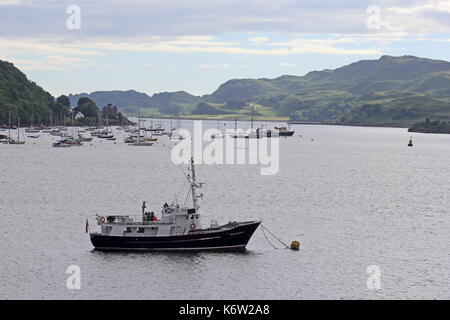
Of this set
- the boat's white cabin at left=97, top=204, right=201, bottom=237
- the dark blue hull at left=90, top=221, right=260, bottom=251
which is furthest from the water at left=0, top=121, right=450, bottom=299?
the boat's white cabin at left=97, top=204, right=201, bottom=237

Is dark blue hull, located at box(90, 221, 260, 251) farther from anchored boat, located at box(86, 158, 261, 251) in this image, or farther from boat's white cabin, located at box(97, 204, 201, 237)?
boat's white cabin, located at box(97, 204, 201, 237)

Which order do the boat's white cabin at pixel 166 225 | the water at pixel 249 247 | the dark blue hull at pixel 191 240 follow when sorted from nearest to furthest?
1. the water at pixel 249 247
2. the dark blue hull at pixel 191 240
3. the boat's white cabin at pixel 166 225

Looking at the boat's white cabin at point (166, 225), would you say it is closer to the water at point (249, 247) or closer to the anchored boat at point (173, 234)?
the anchored boat at point (173, 234)

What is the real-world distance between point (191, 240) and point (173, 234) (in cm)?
240

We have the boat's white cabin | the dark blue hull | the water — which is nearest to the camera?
the water

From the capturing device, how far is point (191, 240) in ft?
280

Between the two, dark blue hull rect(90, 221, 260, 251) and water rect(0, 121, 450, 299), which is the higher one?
dark blue hull rect(90, 221, 260, 251)

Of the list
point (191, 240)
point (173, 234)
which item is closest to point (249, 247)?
point (191, 240)

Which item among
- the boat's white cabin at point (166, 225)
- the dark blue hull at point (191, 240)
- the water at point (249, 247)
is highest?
the boat's white cabin at point (166, 225)

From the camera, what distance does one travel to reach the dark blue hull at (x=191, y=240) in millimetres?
85375

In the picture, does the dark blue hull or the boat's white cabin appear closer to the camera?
the dark blue hull

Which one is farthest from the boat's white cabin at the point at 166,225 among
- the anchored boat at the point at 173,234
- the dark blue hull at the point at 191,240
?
the dark blue hull at the point at 191,240

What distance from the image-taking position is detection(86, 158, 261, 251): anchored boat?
85438 millimetres
